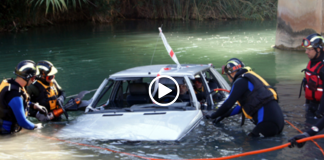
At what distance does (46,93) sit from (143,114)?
2.28m

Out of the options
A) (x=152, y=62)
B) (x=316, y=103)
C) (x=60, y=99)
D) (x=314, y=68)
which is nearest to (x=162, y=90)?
(x=60, y=99)

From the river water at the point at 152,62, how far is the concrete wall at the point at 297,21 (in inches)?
28.4

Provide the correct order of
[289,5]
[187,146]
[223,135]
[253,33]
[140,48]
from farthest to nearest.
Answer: [253,33], [140,48], [289,5], [223,135], [187,146]

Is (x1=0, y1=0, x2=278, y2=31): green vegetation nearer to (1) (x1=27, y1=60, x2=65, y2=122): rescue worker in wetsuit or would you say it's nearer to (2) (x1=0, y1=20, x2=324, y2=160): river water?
(2) (x1=0, y1=20, x2=324, y2=160): river water

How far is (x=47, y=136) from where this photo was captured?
562cm

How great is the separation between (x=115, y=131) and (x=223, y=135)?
168cm

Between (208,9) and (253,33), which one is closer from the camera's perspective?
(253,33)

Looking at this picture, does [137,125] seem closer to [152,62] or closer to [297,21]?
[152,62]

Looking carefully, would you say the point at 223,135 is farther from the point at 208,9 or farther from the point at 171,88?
the point at 208,9

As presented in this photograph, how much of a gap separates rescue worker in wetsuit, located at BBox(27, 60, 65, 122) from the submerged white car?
2.92 ft

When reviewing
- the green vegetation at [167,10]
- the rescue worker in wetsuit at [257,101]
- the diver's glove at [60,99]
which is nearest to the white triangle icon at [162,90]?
the rescue worker in wetsuit at [257,101]

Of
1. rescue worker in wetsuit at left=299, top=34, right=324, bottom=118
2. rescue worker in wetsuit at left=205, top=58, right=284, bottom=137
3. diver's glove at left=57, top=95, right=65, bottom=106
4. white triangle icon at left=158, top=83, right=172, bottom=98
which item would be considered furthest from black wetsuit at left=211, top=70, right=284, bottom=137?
diver's glove at left=57, top=95, right=65, bottom=106

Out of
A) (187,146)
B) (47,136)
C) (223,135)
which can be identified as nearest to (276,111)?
(223,135)

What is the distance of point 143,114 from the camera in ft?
17.3
